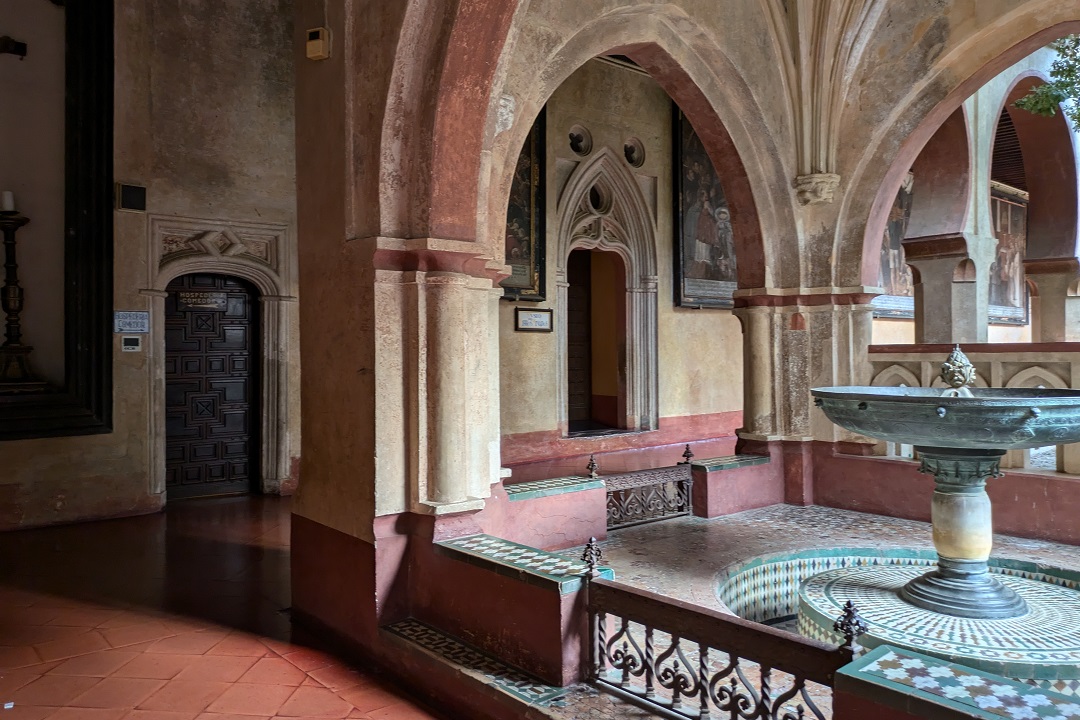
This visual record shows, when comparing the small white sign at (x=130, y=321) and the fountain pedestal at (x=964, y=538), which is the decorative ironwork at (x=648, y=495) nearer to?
the fountain pedestal at (x=964, y=538)

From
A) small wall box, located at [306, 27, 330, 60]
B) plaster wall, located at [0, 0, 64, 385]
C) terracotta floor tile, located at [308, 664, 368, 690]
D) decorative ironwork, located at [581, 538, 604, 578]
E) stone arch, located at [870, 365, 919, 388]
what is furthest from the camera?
plaster wall, located at [0, 0, 64, 385]

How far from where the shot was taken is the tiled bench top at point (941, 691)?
1.88m

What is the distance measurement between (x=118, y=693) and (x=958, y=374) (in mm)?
4355

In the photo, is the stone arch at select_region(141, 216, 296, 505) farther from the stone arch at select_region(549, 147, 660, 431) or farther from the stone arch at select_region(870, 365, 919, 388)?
the stone arch at select_region(870, 365, 919, 388)

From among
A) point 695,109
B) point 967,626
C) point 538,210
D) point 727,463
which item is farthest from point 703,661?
point 538,210

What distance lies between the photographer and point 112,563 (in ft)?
18.4

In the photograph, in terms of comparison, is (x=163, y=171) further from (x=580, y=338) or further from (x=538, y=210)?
(x=580, y=338)

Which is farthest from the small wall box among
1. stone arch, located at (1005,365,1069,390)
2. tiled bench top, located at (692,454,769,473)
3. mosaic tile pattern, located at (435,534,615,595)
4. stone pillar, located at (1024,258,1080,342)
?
stone pillar, located at (1024,258,1080,342)

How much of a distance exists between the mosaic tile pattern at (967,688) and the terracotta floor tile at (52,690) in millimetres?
3249

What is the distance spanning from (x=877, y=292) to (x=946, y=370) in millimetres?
2641

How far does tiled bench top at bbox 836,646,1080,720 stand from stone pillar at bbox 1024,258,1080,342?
31.4 ft

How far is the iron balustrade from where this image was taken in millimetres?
2319

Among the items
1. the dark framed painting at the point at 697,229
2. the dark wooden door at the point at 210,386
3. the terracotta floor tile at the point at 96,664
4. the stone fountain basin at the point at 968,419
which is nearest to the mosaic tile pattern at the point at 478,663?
the terracotta floor tile at the point at 96,664

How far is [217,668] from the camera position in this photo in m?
3.63
